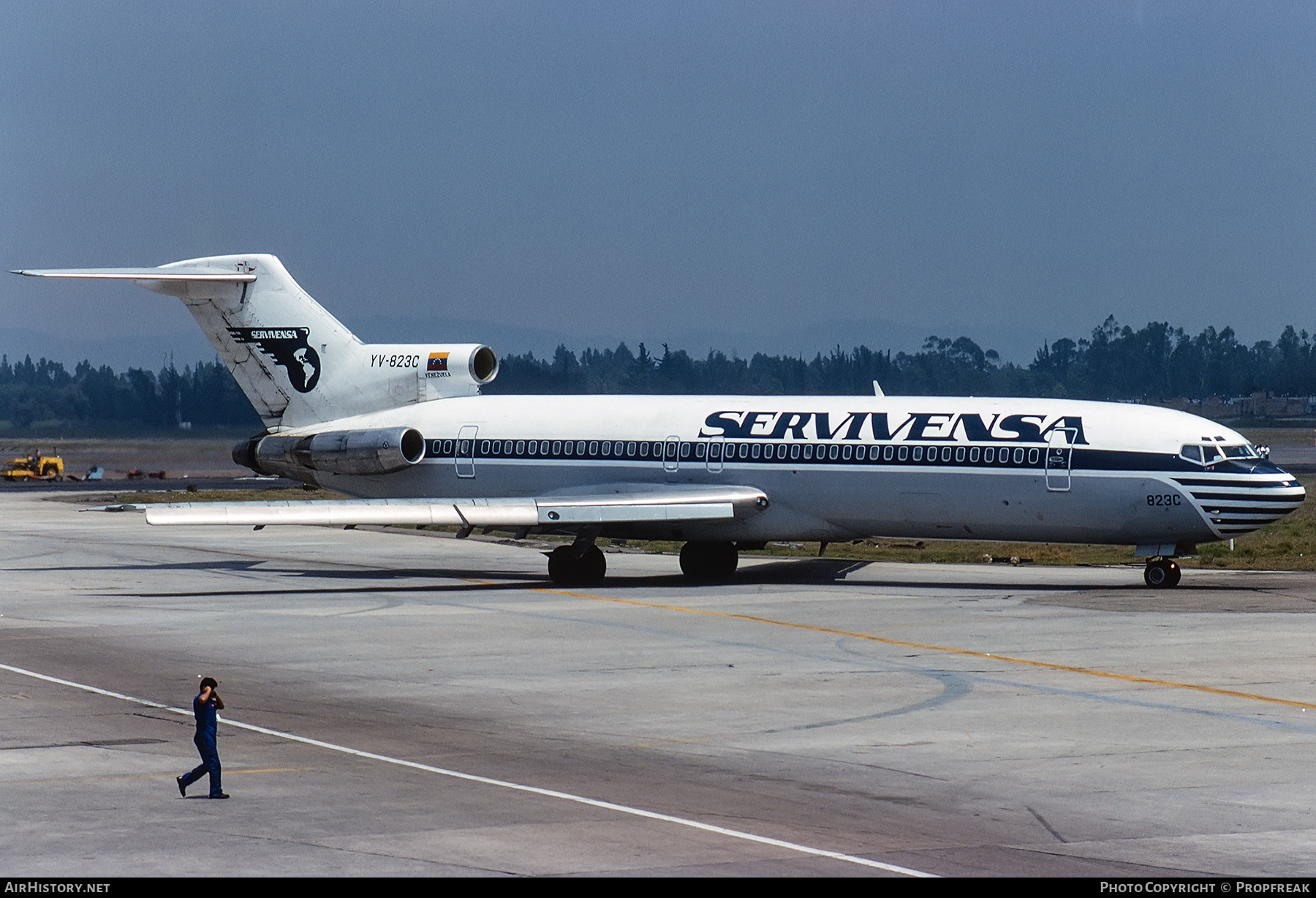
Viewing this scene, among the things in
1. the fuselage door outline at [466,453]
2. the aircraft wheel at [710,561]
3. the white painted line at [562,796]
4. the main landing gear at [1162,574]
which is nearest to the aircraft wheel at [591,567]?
the aircraft wheel at [710,561]

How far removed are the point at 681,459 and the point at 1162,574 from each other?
964 centimetres

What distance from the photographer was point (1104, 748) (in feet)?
53.9

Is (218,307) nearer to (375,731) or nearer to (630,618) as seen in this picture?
(630,618)

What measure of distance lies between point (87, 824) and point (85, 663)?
10.1 metres

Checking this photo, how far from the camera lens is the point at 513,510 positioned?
3269 cm

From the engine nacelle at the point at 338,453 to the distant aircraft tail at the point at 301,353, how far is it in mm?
902

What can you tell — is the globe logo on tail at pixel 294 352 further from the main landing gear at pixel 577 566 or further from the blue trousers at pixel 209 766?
the blue trousers at pixel 209 766

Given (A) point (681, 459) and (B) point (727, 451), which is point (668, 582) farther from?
(B) point (727, 451)

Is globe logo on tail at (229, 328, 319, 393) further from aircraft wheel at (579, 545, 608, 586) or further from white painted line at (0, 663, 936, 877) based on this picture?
white painted line at (0, 663, 936, 877)

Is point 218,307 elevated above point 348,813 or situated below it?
above

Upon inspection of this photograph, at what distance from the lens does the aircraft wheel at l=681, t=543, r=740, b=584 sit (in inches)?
1394

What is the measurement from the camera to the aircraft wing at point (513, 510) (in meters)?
31.0

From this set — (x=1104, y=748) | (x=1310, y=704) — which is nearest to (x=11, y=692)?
(x=1104, y=748)

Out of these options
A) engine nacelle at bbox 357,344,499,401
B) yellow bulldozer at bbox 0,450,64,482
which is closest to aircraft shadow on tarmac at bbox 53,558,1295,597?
engine nacelle at bbox 357,344,499,401
